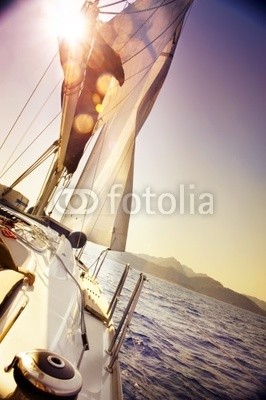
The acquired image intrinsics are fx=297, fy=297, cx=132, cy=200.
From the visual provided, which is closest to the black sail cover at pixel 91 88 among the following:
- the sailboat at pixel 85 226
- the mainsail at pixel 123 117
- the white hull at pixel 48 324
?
the sailboat at pixel 85 226

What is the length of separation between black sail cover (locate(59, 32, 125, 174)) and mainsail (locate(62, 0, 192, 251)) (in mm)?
2464

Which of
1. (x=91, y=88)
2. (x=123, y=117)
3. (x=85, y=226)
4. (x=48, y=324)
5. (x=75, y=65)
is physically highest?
(x=123, y=117)

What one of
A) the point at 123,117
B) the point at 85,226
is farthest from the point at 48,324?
the point at 123,117

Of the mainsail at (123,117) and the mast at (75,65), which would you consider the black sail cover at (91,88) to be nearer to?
the mast at (75,65)

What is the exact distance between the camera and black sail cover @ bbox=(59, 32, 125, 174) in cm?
582

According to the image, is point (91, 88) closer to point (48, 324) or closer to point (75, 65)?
point (75, 65)

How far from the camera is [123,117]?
1311 centimetres

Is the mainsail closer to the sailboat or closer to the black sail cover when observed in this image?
the sailboat

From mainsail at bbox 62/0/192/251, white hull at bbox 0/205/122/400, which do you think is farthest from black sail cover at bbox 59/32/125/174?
white hull at bbox 0/205/122/400

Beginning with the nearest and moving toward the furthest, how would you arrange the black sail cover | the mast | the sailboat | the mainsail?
the sailboat → the mast → the black sail cover → the mainsail

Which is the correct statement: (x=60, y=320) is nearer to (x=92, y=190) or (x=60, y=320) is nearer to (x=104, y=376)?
(x=104, y=376)

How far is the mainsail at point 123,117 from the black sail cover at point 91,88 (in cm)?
246

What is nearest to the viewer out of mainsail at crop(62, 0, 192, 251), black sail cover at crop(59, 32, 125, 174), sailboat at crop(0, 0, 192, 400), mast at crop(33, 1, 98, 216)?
sailboat at crop(0, 0, 192, 400)

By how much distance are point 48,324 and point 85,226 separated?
8.87 meters
